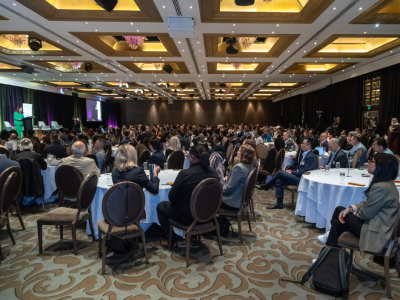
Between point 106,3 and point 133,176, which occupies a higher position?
point 106,3

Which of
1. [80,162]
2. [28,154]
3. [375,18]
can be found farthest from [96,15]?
[375,18]

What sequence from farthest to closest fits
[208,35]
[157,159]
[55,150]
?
[208,35] < [55,150] < [157,159]

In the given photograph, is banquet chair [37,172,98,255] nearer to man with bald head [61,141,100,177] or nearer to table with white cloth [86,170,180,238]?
table with white cloth [86,170,180,238]

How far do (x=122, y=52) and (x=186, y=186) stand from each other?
791cm

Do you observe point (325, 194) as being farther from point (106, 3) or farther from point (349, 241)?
point (106, 3)

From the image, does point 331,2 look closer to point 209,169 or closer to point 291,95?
point 209,169

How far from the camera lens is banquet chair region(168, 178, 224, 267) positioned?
9.92ft

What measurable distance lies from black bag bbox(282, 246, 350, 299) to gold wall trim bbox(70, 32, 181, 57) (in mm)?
6645

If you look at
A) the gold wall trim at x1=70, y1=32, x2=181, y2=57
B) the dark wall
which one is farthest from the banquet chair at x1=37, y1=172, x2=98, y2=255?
the dark wall

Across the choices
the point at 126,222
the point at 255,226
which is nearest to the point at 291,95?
the point at 255,226

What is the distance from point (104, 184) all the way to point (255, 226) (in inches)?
94.0

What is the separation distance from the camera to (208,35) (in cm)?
757

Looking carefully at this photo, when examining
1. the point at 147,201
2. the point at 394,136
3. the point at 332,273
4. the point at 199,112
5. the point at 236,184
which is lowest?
the point at 332,273

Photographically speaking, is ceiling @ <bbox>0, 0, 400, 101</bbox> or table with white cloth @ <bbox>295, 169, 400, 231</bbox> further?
ceiling @ <bbox>0, 0, 400, 101</bbox>
